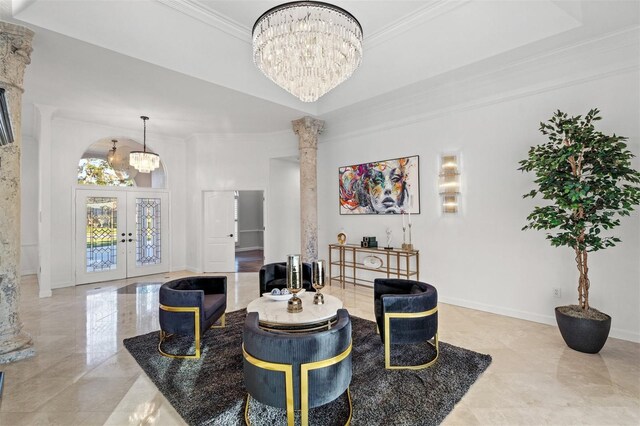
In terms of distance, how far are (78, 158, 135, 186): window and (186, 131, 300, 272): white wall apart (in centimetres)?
169

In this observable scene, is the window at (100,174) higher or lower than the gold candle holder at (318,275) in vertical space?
higher

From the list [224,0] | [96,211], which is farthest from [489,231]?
[96,211]

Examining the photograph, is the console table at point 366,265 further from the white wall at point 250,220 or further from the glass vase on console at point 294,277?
the white wall at point 250,220

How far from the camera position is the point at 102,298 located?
5543 millimetres

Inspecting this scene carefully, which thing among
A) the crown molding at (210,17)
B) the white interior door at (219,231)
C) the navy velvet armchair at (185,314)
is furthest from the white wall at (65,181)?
the navy velvet armchair at (185,314)

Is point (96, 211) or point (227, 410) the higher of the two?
point (96, 211)

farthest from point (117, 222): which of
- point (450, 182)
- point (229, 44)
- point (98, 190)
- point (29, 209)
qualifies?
point (450, 182)

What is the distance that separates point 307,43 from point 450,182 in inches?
134

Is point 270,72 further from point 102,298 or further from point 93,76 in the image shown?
point 102,298

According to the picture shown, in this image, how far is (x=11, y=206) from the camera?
332 centimetres

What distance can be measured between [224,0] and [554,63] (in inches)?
169

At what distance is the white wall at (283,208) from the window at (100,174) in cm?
354

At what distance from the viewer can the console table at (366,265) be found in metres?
5.45

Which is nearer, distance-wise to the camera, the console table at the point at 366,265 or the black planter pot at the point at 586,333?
the black planter pot at the point at 586,333
